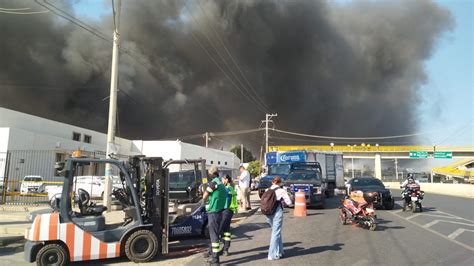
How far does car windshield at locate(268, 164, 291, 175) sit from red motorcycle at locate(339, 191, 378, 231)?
9.93 m

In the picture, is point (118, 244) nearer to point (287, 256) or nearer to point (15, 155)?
point (287, 256)

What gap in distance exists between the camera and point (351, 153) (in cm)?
6656

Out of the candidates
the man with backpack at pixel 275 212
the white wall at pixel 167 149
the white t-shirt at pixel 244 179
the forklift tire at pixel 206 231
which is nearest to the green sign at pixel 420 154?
the white wall at pixel 167 149

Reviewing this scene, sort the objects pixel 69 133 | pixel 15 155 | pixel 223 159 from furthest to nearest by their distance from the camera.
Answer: pixel 223 159 < pixel 69 133 < pixel 15 155

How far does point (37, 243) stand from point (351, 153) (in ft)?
211

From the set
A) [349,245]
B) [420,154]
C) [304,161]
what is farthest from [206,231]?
[420,154]

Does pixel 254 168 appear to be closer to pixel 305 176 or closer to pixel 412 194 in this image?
pixel 305 176

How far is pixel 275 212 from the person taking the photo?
7.08 meters

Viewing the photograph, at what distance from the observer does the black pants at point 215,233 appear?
6.33 metres

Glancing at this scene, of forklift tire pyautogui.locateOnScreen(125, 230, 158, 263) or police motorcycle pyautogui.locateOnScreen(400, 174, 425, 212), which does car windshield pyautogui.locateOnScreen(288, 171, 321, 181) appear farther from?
forklift tire pyautogui.locateOnScreen(125, 230, 158, 263)

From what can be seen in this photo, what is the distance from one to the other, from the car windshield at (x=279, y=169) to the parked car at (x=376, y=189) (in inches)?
185

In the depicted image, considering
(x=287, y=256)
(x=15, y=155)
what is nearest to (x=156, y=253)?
(x=287, y=256)

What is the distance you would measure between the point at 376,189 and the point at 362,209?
19.0 ft

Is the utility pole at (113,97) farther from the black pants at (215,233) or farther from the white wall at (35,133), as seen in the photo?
the white wall at (35,133)
